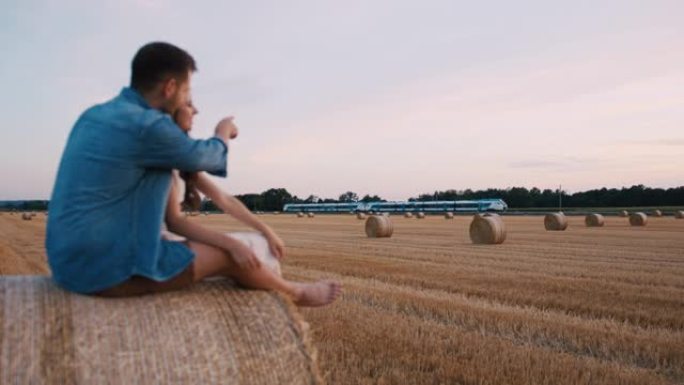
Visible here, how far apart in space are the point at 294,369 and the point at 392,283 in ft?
22.4

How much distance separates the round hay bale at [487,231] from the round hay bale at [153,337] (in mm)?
16754

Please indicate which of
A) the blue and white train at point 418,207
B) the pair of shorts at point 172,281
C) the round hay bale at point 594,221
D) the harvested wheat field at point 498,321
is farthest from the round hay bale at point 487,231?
the blue and white train at point 418,207

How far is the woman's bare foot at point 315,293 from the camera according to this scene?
3.83 m

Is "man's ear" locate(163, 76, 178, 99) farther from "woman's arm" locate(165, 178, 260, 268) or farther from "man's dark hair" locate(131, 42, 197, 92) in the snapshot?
"woman's arm" locate(165, 178, 260, 268)

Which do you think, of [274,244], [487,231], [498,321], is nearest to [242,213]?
[274,244]

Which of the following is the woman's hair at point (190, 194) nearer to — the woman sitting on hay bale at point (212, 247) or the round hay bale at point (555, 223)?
the woman sitting on hay bale at point (212, 247)

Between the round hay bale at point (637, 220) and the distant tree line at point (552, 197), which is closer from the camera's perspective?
the round hay bale at point (637, 220)

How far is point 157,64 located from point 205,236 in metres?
0.87

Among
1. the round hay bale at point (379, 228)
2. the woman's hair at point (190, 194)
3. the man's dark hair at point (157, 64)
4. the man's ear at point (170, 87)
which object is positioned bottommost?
the round hay bale at point (379, 228)

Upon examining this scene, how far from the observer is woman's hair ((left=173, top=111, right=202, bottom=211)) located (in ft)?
11.6

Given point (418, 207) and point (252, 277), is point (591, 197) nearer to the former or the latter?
point (418, 207)

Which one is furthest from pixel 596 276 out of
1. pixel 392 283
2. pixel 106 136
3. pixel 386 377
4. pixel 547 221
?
pixel 547 221

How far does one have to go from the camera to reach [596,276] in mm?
10758

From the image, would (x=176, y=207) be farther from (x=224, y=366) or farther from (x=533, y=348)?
(x=533, y=348)
